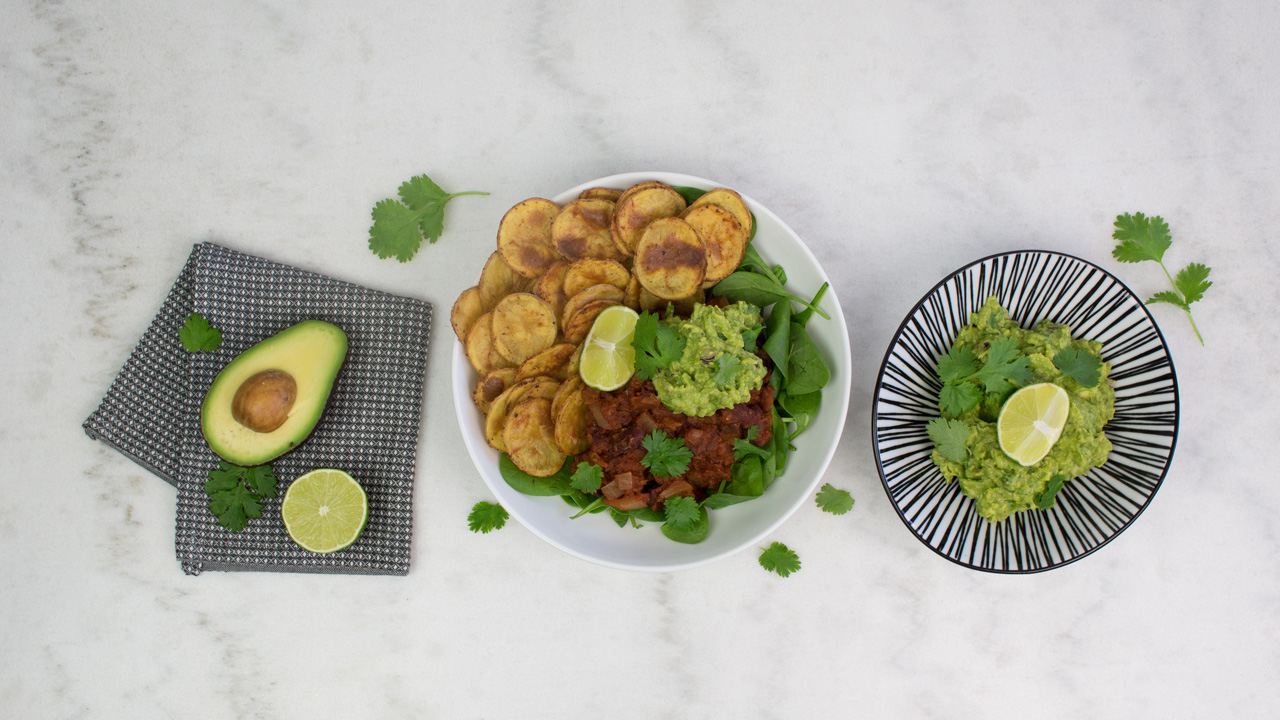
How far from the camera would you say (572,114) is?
254 cm

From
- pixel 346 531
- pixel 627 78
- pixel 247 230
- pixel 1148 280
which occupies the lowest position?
pixel 346 531

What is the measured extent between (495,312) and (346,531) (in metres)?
0.95

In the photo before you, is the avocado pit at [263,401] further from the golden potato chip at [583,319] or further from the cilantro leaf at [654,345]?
the cilantro leaf at [654,345]

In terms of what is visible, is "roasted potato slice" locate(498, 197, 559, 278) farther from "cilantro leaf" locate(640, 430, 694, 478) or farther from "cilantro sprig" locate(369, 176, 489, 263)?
"cilantro leaf" locate(640, 430, 694, 478)

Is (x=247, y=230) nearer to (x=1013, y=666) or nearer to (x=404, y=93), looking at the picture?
(x=404, y=93)

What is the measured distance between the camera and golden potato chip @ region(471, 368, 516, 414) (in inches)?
84.7

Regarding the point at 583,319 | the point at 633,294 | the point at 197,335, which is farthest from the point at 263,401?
the point at 633,294

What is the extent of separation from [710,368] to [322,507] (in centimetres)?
142

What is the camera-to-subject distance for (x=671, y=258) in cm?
202

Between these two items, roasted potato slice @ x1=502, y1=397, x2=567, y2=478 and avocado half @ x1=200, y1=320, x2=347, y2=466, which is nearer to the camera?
roasted potato slice @ x1=502, y1=397, x2=567, y2=478

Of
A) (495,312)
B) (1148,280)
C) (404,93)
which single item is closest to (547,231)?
(495,312)

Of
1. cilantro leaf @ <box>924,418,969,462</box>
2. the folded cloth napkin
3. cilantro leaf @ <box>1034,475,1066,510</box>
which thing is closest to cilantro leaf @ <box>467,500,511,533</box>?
the folded cloth napkin

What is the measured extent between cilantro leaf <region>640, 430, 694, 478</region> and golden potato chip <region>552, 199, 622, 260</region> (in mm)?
565

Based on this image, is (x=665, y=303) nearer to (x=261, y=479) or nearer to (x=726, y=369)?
(x=726, y=369)
